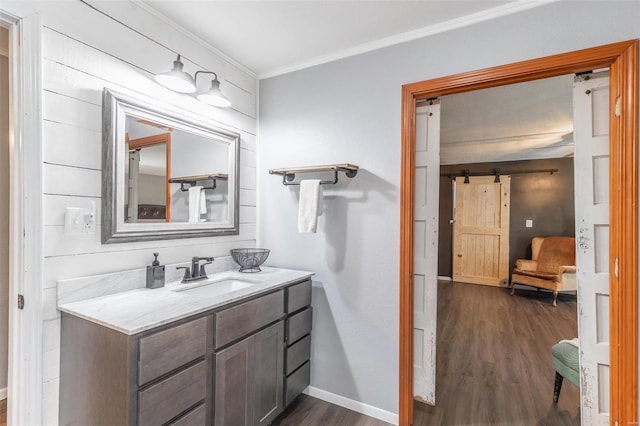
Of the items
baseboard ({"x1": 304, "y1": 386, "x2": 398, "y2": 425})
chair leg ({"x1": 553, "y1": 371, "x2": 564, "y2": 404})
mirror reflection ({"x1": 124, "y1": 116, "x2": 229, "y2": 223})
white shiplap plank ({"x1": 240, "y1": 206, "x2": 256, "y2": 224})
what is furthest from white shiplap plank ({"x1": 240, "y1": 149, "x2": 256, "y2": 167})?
chair leg ({"x1": 553, "y1": 371, "x2": 564, "y2": 404})

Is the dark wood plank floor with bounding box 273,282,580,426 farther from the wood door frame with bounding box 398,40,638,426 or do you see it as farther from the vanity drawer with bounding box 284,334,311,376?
the wood door frame with bounding box 398,40,638,426


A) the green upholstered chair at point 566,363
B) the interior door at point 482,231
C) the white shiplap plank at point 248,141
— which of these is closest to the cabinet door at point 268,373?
the white shiplap plank at point 248,141

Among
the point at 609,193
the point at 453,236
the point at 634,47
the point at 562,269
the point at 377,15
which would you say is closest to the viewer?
the point at 634,47

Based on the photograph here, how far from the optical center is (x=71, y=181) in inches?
55.0

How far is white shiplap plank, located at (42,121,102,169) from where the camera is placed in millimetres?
1328

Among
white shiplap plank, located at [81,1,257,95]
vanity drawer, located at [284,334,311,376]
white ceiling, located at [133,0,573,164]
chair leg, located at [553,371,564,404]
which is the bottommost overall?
chair leg, located at [553,371,564,404]

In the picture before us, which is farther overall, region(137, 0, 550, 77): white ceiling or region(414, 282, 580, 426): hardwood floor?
region(414, 282, 580, 426): hardwood floor

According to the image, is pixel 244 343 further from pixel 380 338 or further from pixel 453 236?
pixel 453 236

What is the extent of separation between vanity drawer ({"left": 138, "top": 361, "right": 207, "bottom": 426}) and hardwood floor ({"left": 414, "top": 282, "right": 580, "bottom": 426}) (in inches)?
58.0

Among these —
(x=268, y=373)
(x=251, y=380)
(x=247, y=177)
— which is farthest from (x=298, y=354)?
(x=247, y=177)

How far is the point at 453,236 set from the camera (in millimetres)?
5883

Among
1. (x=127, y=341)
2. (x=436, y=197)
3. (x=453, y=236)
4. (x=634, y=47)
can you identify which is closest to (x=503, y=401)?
(x=436, y=197)

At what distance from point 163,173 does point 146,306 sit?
0.85 metres

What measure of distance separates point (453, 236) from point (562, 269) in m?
1.77
